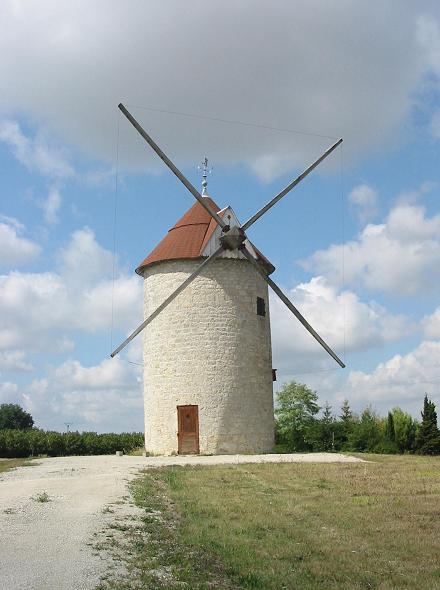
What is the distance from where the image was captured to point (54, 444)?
29.4m

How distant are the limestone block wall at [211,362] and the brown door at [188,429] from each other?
0.62 ft

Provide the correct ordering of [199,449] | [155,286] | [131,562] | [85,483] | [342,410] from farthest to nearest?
[342,410] → [155,286] → [199,449] → [85,483] → [131,562]

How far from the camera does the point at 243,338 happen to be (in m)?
25.2

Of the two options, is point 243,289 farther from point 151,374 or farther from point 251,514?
point 251,514

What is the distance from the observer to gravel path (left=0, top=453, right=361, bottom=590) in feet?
21.4

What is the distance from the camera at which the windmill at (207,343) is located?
80.5 ft

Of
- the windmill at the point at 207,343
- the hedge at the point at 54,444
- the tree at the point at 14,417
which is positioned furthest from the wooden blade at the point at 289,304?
the tree at the point at 14,417

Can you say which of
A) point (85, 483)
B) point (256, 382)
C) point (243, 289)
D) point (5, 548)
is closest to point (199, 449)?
point (256, 382)

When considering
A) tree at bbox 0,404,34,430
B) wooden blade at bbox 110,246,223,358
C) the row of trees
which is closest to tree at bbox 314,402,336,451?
the row of trees

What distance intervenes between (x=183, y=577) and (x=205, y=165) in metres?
23.1

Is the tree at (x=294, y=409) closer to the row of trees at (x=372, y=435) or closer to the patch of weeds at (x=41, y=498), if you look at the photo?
the row of trees at (x=372, y=435)

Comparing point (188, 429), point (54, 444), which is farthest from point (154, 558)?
point (54, 444)

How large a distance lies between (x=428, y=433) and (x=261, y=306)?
8055 millimetres

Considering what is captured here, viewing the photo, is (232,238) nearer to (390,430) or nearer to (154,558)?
(390,430)
